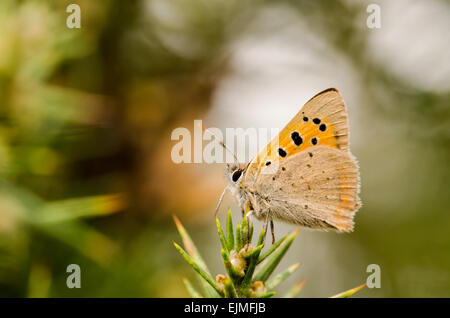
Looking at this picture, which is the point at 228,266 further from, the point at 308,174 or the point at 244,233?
the point at 308,174

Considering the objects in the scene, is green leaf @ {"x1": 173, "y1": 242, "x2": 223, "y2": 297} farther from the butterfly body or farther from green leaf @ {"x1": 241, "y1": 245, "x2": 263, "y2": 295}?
the butterfly body

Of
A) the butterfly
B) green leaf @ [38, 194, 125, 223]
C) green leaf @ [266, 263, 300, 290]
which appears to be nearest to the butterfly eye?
the butterfly

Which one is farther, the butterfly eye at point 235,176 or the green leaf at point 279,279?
the butterfly eye at point 235,176

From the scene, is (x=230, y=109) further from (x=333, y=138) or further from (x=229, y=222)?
(x=229, y=222)

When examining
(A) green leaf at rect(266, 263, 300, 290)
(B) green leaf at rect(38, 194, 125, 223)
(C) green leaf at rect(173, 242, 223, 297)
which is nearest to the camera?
(C) green leaf at rect(173, 242, 223, 297)

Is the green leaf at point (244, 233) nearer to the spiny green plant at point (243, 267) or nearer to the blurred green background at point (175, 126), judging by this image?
the spiny green plant at point (243, 267)

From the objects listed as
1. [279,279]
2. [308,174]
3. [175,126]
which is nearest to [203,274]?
[279,279]

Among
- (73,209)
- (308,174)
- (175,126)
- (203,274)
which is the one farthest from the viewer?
(175,126)

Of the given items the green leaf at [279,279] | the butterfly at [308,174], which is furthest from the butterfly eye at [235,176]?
the green leaf at [279,279]
